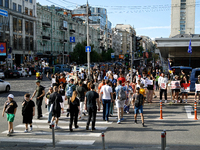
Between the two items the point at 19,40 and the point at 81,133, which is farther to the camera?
the point at 19,40

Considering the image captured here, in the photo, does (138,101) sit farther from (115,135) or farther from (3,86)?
(3,86)

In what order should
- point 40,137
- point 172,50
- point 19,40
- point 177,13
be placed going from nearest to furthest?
point 40,137 → point 172,50 → point 19,40 → point 177,13

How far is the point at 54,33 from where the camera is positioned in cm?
6344

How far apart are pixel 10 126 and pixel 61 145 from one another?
8.30 feet

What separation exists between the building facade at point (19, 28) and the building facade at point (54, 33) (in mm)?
2446

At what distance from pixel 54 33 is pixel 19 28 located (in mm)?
14248

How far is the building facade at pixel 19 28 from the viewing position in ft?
152

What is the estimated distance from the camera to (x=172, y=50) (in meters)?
39.1

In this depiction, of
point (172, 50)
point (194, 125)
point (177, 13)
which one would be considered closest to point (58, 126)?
point (194, 125)

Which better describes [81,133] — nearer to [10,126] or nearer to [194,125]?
[10,126]

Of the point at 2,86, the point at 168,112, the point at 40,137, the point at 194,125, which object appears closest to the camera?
the point at 40,137

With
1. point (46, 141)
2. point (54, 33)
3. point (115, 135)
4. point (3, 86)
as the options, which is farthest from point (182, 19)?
point (46, 141)

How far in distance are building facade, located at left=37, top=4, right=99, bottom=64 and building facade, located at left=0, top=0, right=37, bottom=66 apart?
2.45 metres

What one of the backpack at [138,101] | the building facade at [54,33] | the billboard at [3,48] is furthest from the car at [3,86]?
the building facade at [54,33]
